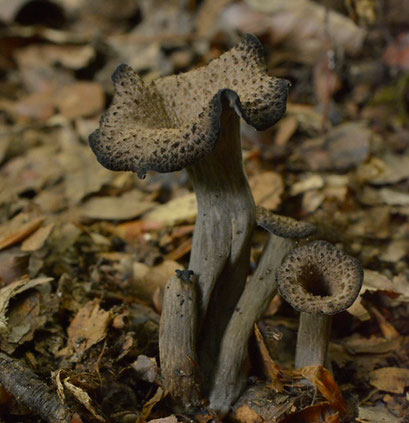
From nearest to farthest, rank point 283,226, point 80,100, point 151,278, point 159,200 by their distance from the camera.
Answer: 1. point 283,226
2. point 151,278
3. point 159,200
4. point 80,100

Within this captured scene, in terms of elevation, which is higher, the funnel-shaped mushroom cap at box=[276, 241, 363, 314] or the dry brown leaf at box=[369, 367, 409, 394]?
the funnel-shaped mushroom cap at box=[276, 241, 363, 314]

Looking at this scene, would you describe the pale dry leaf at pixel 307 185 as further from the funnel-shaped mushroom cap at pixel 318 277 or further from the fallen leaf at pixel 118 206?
the funnel-shaped mushroom cap at pixel 318 277

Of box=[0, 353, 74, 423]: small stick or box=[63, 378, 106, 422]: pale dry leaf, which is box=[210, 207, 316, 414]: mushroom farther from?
box=[0, 353, 74, 423]: small stick

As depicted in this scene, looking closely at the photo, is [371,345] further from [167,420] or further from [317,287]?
[167,420]

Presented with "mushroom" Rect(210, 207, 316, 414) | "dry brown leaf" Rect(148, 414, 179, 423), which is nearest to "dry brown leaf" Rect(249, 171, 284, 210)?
"mushroom" Rect(210, 207, 316, 414)

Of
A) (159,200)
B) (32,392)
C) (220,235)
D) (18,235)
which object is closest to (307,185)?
(159,200)

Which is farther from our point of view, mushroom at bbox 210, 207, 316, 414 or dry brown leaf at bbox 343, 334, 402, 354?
dry brown leaf at bbox 343, 334, 402, 354
